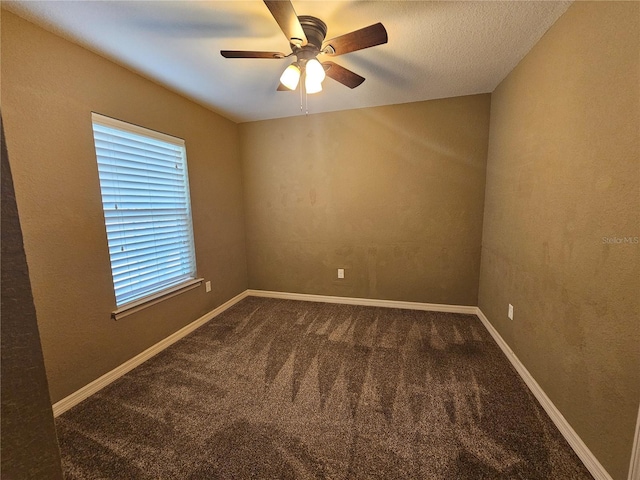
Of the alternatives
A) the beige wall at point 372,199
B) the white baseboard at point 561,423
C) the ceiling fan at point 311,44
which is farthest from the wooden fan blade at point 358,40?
the white baseboard at point 561,423

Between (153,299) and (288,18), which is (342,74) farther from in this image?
(153,299)

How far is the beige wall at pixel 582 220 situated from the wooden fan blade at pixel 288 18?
1.46 metres

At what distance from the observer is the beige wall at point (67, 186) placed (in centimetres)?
148

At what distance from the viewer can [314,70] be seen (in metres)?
1.56

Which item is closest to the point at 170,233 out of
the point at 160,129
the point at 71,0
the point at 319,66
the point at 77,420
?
the point at 160,129

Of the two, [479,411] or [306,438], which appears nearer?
[306,438]

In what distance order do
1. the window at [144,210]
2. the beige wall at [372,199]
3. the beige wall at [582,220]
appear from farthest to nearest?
the beige wall at [372,199] → the window at [144,210] → the beige wall at [582,220]

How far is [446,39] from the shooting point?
173 cm

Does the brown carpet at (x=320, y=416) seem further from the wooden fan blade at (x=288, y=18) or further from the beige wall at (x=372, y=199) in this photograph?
the wooden fan blade at (x=288, y=18)

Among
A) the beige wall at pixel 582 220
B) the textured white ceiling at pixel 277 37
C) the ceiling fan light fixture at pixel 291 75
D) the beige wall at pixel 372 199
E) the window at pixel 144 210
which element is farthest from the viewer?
the beige wall at pixel 372 199

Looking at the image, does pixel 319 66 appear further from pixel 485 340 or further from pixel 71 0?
pixel 485 340

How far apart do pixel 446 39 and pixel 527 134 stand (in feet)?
2.99

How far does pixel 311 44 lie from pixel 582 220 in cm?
181

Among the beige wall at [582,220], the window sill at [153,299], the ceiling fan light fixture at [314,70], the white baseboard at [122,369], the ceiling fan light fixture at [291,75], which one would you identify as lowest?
the white baseboard at [122,369]
